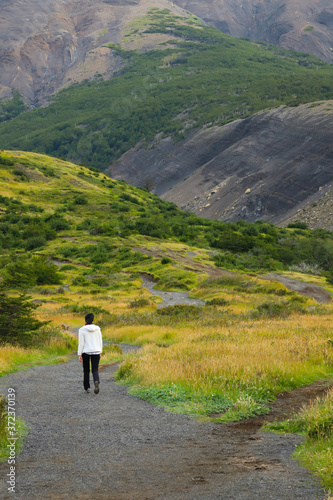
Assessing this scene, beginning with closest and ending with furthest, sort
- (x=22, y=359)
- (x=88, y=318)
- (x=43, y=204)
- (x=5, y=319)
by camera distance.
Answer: (x=88, y=318), (x=22, y=359), (x=5, y=319), (x=43, y=204)

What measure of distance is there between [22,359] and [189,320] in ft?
35.4

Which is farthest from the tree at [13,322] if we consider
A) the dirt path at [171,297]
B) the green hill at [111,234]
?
the green hill at [111,234]

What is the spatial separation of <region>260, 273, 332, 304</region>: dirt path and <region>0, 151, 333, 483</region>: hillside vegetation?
1.59 m

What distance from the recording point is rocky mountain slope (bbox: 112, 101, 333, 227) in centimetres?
9638

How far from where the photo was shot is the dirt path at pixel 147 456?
4.72 meters

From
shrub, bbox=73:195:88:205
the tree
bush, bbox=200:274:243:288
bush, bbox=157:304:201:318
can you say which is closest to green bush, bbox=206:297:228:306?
bush, bbox=157:304:201:318

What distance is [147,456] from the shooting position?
5.77 meters

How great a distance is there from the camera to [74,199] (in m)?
76.5

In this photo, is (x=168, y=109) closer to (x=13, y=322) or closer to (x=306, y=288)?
(x=306, y=288)

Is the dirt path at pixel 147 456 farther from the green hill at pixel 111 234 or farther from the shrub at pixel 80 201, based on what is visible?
the shrub at pixel 80 201

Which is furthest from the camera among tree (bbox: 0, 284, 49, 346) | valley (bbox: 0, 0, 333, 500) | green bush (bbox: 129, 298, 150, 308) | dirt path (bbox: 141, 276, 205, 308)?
dirt path (bbox: 141, 276, 205, 308)

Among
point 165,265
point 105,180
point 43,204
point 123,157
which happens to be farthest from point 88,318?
point 123,157

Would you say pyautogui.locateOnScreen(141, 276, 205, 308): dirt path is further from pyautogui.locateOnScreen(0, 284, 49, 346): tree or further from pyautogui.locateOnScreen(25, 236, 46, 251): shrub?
pyautogui.locateOnScreen(0, 284, 49, 346): tree

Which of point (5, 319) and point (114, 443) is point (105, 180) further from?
point (114, 443)
